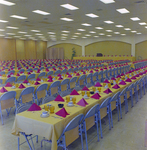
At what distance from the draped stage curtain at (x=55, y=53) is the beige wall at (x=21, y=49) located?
1123 millimetres

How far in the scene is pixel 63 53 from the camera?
3075 cm

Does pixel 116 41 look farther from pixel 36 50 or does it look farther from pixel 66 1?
pixel 66 1

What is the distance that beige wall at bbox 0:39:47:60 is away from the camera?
26.2m

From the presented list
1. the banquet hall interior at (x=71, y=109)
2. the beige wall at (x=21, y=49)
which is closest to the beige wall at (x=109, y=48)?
the beige wall at (x=21, y=49)

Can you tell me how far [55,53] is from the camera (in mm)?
31391

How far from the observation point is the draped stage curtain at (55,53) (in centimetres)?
3091

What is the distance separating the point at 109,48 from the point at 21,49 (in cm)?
1444

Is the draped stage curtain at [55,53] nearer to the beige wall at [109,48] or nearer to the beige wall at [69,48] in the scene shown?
the beige wall at [69,48]

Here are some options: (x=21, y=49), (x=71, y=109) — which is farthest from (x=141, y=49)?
(x=71, y=109)

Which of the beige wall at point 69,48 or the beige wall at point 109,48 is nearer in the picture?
the beige wall at point 109,48

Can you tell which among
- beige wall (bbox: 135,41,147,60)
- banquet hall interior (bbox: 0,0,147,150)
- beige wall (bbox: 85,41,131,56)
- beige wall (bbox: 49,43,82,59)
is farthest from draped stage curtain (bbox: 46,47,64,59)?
banquet hall interior (bbox: 0,0,147,150)

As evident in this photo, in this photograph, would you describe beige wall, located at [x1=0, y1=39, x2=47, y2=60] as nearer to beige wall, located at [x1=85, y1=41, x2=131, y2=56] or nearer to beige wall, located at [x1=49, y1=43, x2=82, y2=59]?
beige wall, located at [x1=49, y1=43, x2=82, y2=59]

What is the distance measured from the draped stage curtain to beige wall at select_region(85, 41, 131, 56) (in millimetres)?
4827

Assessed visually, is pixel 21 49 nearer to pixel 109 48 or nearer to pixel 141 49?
pixel 109 48
